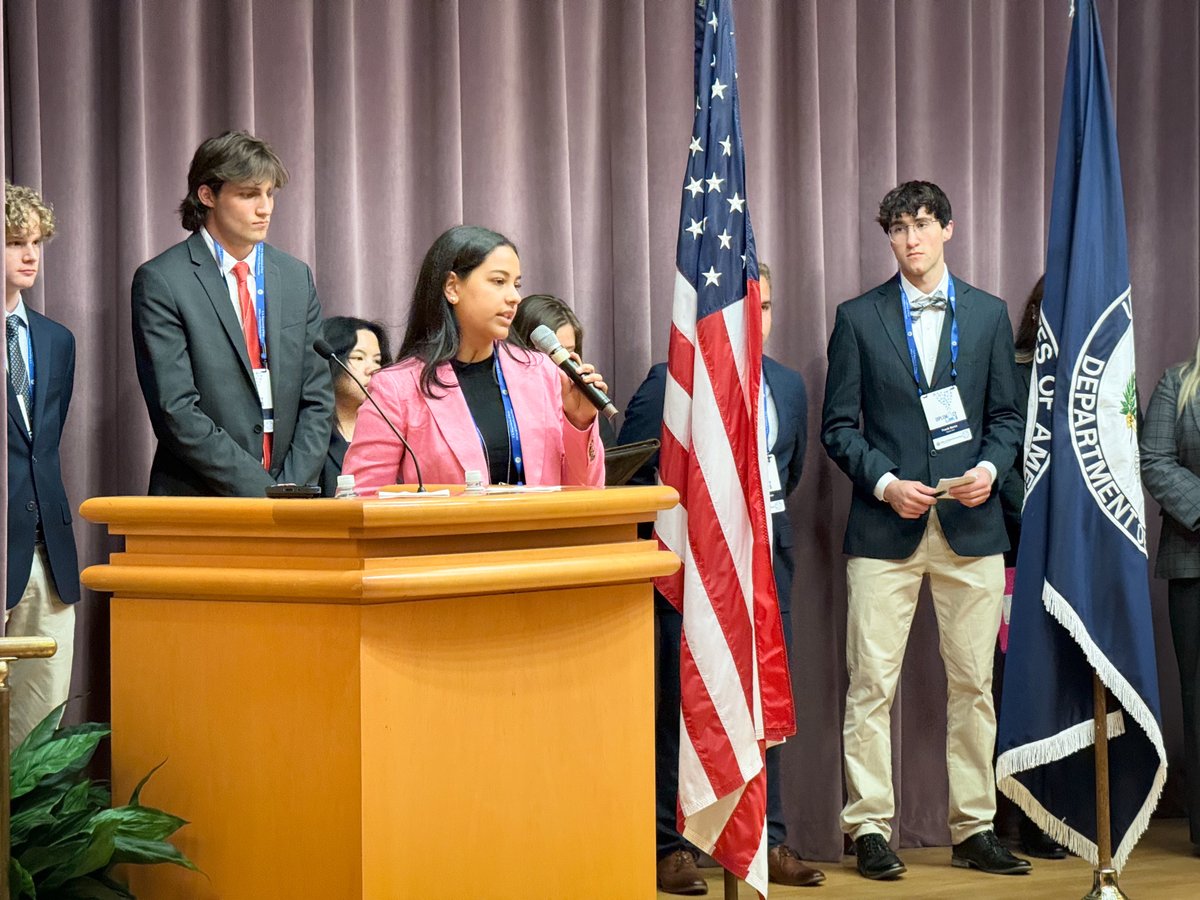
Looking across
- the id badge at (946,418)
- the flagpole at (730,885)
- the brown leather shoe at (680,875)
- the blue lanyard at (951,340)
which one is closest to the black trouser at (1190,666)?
the id badge at (946,418)

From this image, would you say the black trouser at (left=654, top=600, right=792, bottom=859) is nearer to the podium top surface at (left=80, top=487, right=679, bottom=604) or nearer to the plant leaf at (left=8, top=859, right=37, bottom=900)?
the podium top surface at (left=80, top=487, right=679, bottom=604)

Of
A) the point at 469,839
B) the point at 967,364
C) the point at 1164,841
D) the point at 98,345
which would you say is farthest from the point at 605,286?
the point at 469,839

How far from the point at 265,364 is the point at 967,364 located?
6.95 feet

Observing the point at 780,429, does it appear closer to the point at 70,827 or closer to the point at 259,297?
the point at 259,297

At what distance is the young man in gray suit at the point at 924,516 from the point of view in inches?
178

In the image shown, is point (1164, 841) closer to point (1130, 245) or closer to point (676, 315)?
point (1130, 245)

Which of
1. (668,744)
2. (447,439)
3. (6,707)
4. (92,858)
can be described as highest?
(447,439)

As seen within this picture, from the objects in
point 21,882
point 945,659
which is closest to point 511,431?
point 21,882

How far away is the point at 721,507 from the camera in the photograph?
3482 mm

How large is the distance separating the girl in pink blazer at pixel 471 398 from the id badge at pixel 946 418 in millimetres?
1639

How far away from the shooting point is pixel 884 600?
457 centimetres

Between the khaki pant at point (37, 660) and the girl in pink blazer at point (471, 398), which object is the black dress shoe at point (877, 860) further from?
the khaki pant at point (37, 660)

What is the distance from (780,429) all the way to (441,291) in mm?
1597

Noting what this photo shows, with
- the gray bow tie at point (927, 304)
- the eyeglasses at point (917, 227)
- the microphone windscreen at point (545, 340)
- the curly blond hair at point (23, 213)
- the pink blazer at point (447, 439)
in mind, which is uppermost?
the eyeglasses at point (917, 227)
